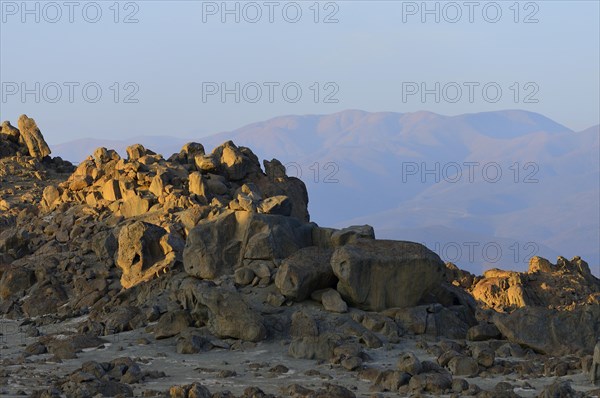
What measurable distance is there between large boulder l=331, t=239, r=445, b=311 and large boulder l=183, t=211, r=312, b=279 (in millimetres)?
2652

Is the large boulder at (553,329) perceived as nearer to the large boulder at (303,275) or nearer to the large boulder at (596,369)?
the large boulder at (596,369)

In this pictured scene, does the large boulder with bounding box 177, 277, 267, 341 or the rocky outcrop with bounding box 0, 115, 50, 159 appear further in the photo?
the rocky outcrop with bounding box 0, 115, 50, 159

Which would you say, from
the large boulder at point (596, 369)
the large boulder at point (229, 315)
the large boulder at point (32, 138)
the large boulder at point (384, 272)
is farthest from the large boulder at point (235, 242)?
the large boulder at point (32, 138)

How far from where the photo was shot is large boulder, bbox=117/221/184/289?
33906 millimetres

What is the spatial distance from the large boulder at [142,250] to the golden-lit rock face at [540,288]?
49.1 ft

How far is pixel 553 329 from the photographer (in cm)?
2675

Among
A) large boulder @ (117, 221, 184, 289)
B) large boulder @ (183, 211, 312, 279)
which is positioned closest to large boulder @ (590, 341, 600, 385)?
large boulder @ (183, 211, 312, 279)

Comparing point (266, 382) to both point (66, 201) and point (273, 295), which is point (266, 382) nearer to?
point (273, 295)

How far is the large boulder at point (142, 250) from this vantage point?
33.9 meters

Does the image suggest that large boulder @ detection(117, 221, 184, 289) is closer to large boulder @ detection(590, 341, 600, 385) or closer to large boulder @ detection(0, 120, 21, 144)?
large boulder @ detection(590, 341, 600, 385)

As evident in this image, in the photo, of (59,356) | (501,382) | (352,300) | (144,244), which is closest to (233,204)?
(144,244)

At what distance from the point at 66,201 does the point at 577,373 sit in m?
23.7

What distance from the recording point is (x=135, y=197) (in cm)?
3822

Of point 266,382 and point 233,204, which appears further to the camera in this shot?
point 233,204
